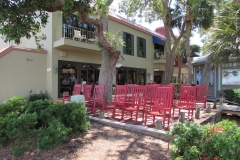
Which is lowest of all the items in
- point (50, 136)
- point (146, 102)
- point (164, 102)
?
point (50, 136)

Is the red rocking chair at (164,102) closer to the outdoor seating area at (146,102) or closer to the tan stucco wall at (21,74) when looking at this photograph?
the outdoor seating area at (146,102)

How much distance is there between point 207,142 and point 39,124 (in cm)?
356

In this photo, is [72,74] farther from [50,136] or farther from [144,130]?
[50,136]

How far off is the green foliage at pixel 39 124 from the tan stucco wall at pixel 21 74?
21.0ft

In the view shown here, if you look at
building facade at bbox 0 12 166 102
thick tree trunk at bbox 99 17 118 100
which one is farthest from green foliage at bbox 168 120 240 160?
building facade at bbox 0 12 166 102

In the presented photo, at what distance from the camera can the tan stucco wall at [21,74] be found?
10406mm

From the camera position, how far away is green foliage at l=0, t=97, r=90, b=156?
365 centimetres

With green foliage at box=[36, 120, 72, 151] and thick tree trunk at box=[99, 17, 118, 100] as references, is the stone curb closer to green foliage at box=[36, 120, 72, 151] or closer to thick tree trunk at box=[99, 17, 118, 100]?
green foliage at box=[36, 120, 72, 151]

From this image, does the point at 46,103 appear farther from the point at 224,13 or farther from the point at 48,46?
the point at 48,46

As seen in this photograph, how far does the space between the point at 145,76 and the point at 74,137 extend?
1559cm

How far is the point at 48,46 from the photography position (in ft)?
40.0

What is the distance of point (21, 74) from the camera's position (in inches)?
437

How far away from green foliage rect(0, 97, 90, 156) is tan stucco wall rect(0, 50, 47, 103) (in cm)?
641

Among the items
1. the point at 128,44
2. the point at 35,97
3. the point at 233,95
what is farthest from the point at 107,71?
the point at 128,44
